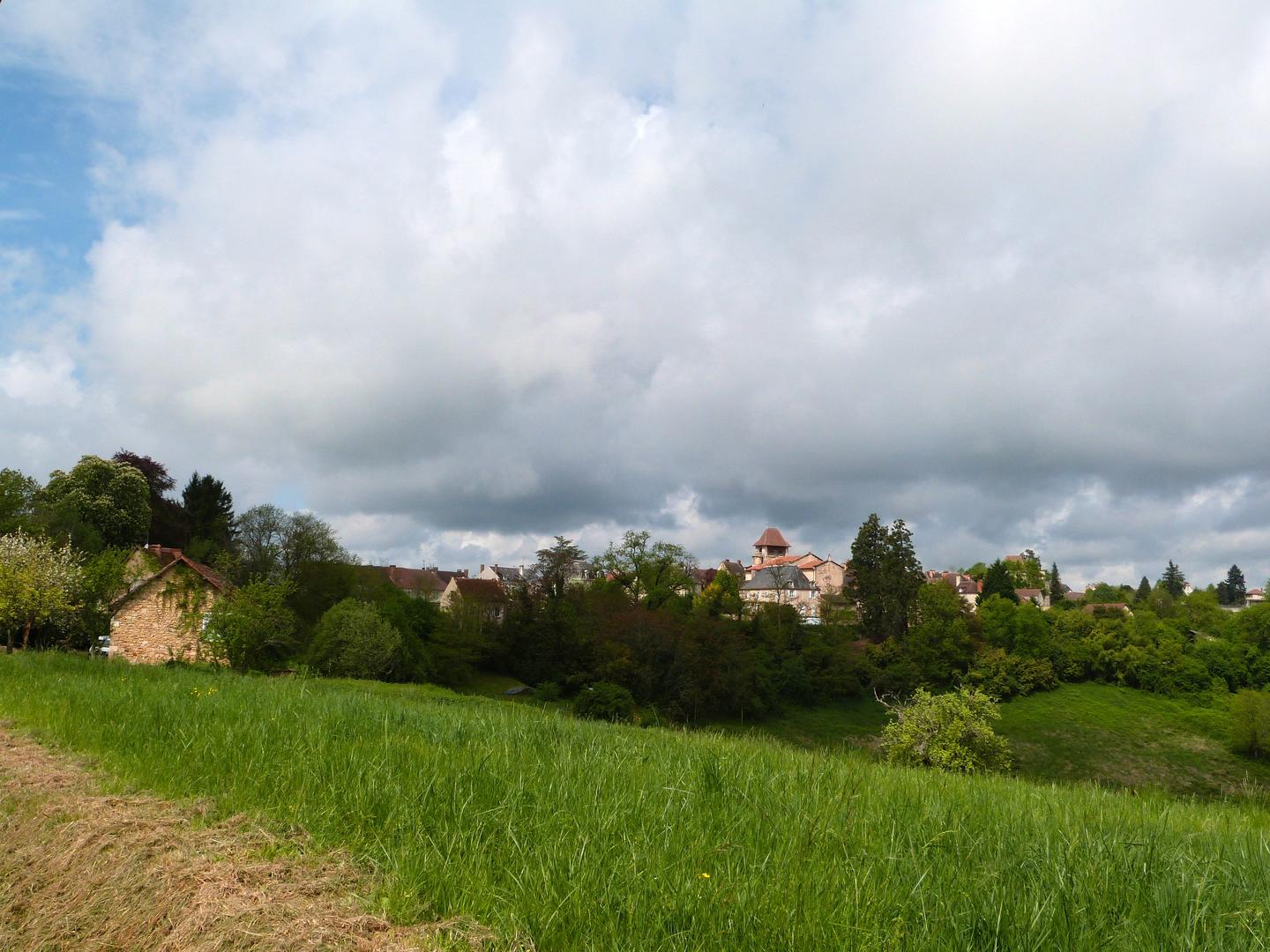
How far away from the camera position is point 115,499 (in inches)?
2579

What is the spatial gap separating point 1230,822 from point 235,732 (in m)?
8.48

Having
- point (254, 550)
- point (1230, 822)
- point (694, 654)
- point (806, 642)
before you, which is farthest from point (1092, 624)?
point (1230, 822)

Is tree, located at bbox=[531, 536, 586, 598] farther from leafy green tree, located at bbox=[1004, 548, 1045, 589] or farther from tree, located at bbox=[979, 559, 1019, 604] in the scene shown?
leafy green tree, located at bbox=[1004, 548, 1045, 589]

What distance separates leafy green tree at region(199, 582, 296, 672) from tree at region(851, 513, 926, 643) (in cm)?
5911

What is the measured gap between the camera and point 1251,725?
60688 mm

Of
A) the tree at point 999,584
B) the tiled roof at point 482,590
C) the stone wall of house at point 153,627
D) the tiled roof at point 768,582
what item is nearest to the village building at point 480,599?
the tiled roof at point 482,590

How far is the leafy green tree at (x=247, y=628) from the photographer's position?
35.4m

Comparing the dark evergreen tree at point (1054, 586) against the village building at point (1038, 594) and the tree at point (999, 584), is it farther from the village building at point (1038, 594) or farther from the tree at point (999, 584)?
Answer: the tree at point (999, 584)

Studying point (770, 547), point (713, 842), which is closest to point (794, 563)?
point (770, 547)

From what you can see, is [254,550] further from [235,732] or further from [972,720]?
[235,732]

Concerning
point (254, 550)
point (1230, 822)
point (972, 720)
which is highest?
point (254, 550)

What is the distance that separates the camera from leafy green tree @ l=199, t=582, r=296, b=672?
3541 centimetres

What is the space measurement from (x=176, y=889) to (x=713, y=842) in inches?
106

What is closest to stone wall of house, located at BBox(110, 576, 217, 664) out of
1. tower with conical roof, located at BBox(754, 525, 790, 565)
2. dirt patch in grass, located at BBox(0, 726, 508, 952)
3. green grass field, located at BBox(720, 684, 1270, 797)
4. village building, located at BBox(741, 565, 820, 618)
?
green grass field, located at BBox(720, 684, 1270, 797)
